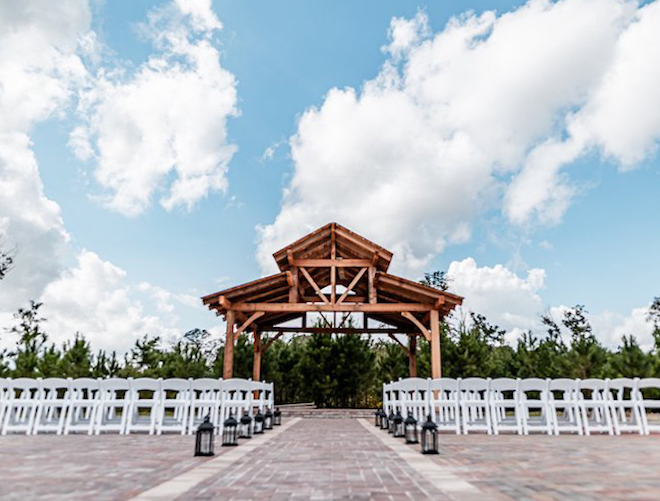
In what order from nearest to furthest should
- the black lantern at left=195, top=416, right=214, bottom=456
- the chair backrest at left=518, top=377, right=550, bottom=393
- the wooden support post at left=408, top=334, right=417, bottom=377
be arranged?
the black lantern at left=195, top=416, right=214, bottom=456 → the chair backrest at left=518, top=377, right=550, bottom=393 → the wooden support post at left=408, top=334, right=417, bottom=377

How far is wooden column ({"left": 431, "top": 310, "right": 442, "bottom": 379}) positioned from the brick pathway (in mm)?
6742

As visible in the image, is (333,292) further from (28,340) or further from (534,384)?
(28,340)

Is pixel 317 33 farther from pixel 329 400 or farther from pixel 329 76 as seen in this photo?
pixel 329 400

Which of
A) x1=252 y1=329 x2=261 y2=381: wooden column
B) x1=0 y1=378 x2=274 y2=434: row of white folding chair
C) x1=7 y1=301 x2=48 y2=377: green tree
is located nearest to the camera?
x1=0 y1=378 x2=274 y2=434: row of white folding chair

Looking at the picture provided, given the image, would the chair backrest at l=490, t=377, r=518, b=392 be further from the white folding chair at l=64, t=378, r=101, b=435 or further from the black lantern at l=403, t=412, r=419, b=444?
the white folding chair at l=64, t=378, r=101, b=435

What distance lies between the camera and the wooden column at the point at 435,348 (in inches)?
549

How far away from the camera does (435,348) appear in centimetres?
1423

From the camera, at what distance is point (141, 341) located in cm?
1962

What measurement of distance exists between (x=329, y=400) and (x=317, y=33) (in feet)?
46.4

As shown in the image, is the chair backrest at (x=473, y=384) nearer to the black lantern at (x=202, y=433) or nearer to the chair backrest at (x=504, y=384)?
the chair backrest at (x=504, y=384)

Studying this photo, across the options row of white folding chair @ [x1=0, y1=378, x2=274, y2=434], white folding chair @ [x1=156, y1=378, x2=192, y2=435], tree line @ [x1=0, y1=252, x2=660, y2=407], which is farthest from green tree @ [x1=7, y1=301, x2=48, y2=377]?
white folding chair @ [x1=156, y1=378, x2=192, y2=435]

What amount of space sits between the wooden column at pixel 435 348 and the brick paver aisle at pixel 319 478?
7984 mm

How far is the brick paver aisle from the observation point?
3.36 metres

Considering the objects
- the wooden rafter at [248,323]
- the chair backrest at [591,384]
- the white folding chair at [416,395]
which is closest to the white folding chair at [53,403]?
the wooden rafter at [248,323]
